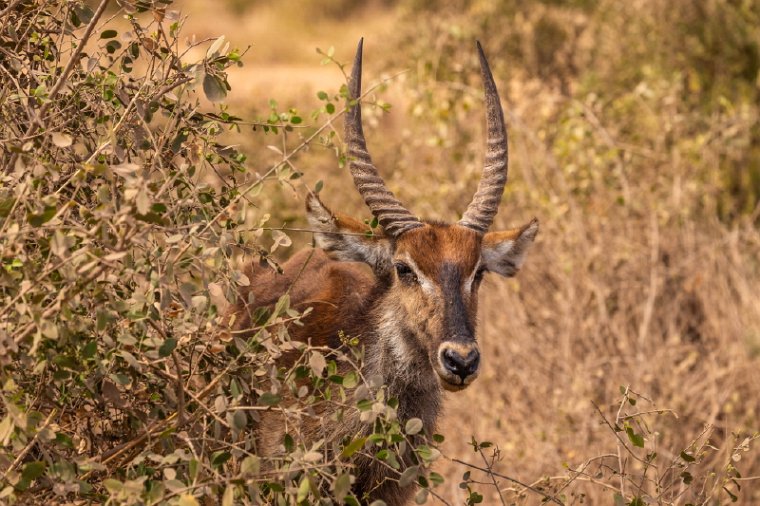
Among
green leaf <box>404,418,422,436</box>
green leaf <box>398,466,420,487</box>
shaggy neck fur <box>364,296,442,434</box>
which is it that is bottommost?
shaggy neck fur <box>364,296,442,434</box>

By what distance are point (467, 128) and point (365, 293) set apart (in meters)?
4.69

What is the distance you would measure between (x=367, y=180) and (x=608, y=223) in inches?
134

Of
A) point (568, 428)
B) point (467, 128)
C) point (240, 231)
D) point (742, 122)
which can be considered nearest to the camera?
point (240, 231)

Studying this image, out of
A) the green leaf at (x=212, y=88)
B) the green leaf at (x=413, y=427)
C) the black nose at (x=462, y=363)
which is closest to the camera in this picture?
the green leaf at (x=413, y=427)

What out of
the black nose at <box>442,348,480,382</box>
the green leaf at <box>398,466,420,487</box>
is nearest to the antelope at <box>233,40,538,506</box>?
the black nose at <box>442,348,480,382</box>

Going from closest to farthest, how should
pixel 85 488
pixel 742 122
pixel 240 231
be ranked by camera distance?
pixel 85 488 < pixel 240 231 < pixel 742 122

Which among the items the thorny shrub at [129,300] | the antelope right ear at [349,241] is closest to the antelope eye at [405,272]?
the antelope right ear at [349,241]

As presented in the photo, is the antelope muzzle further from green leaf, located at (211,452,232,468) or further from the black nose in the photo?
green leaf, located at (211,452,232,468)

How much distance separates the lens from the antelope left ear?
226 inches

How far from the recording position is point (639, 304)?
8000 millimetres

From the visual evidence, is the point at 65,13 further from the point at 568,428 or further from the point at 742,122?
the point at 742,122

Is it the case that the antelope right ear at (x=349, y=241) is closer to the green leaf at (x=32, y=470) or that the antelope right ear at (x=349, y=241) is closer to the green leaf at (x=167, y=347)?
the green leaf at (x=167, y=347)

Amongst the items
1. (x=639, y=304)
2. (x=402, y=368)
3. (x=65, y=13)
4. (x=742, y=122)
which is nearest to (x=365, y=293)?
(x=402, y=368)

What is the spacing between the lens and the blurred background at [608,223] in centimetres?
712
